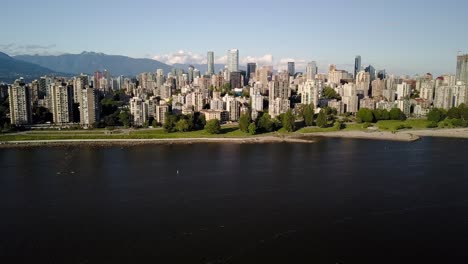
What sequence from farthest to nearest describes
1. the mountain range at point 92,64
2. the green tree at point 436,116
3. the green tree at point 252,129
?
1. the mountain range at point 92,64
2. the green tree at point 436,116
3. the green tree at point 252,129

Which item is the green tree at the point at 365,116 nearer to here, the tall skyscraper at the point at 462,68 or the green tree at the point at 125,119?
the green tree at the point at 125,119

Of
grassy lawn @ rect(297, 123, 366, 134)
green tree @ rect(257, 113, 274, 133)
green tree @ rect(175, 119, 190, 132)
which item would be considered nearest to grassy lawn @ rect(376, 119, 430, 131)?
grassy lawn @ rect(297, 123, 366, 134)

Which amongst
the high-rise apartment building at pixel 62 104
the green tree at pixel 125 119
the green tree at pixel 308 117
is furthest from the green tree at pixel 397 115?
the high-rise apartment building at pixel 62 104

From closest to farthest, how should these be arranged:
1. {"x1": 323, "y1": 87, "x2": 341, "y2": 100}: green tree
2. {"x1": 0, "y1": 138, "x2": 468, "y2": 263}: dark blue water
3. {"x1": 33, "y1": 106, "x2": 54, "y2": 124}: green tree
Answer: {"x1": 0, "y1": 138, "x2": 468, "y2": 263}: dark blue water
{"x1": 33, "y1": 106, "x2": 54, "y2": 124}: green tree
{"x1": 323, "y1": 87, "x2": 341, "y2": 100}: green tree

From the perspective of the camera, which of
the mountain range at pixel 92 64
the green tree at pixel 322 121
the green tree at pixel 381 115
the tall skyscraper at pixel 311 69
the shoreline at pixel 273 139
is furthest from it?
the mountain range at pixel 92 64

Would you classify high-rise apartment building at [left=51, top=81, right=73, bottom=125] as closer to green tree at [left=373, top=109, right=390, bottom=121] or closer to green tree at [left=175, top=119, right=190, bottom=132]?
green tree at [left=175, top=119, right=190, bottom=132]

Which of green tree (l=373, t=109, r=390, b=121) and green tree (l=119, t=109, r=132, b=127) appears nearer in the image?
green tree (l=119, t=109, r=132, b=127)
